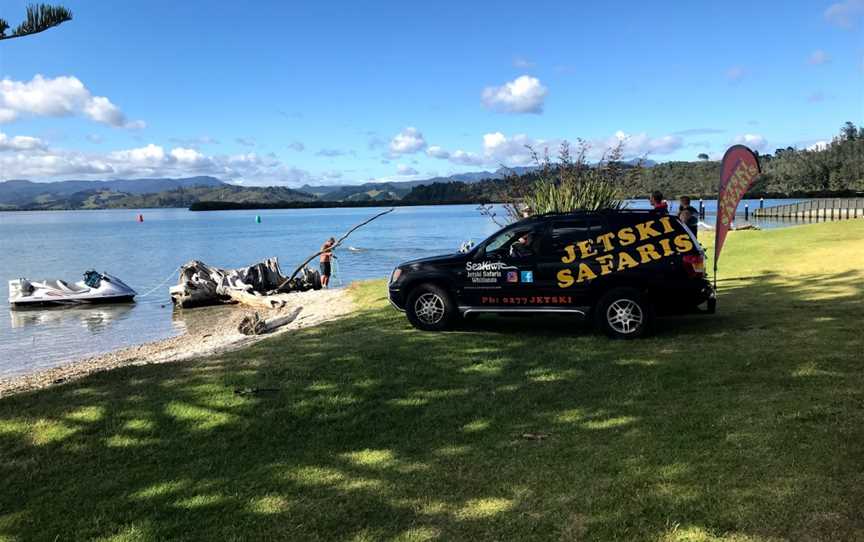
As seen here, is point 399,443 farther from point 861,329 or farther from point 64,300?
point 64,300

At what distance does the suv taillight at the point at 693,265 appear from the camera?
27.2ft

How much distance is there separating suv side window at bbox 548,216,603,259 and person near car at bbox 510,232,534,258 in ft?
1.04

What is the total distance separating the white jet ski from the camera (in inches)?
957

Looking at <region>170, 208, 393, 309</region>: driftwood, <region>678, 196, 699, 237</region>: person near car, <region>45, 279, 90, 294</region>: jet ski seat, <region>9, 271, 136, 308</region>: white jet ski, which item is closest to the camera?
<region>678, 196, 699, 237</region>: person near car

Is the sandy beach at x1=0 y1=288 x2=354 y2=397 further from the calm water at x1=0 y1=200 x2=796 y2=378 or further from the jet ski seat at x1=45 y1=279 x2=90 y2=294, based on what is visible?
the jet ski seat at x1=45 y1=279 x2=90 y2=294

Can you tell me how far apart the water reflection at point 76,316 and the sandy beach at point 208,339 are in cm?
293

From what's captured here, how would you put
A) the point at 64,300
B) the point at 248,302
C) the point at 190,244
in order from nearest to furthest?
the point at 248,302, the point at 64,300, the point at 190,244

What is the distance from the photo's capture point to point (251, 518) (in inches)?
158

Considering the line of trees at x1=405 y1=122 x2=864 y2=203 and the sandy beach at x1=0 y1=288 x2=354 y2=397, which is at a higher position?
the line of trees at x1=405 y1=122 x2=864 y2=203

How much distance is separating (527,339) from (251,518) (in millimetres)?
5289

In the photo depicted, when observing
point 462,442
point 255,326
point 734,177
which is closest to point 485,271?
point 462,442

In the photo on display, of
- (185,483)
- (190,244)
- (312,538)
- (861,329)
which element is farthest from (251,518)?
(190,244)

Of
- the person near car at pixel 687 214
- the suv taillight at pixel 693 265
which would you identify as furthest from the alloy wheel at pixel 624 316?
the person near car at pixel 687 214

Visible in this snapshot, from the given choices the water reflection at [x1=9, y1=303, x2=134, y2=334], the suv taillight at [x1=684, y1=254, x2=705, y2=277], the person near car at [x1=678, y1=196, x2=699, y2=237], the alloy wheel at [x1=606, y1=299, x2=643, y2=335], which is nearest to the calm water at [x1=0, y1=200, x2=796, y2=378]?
the water reflection at [x1=9, y1=303, x2=134, y2=334]
